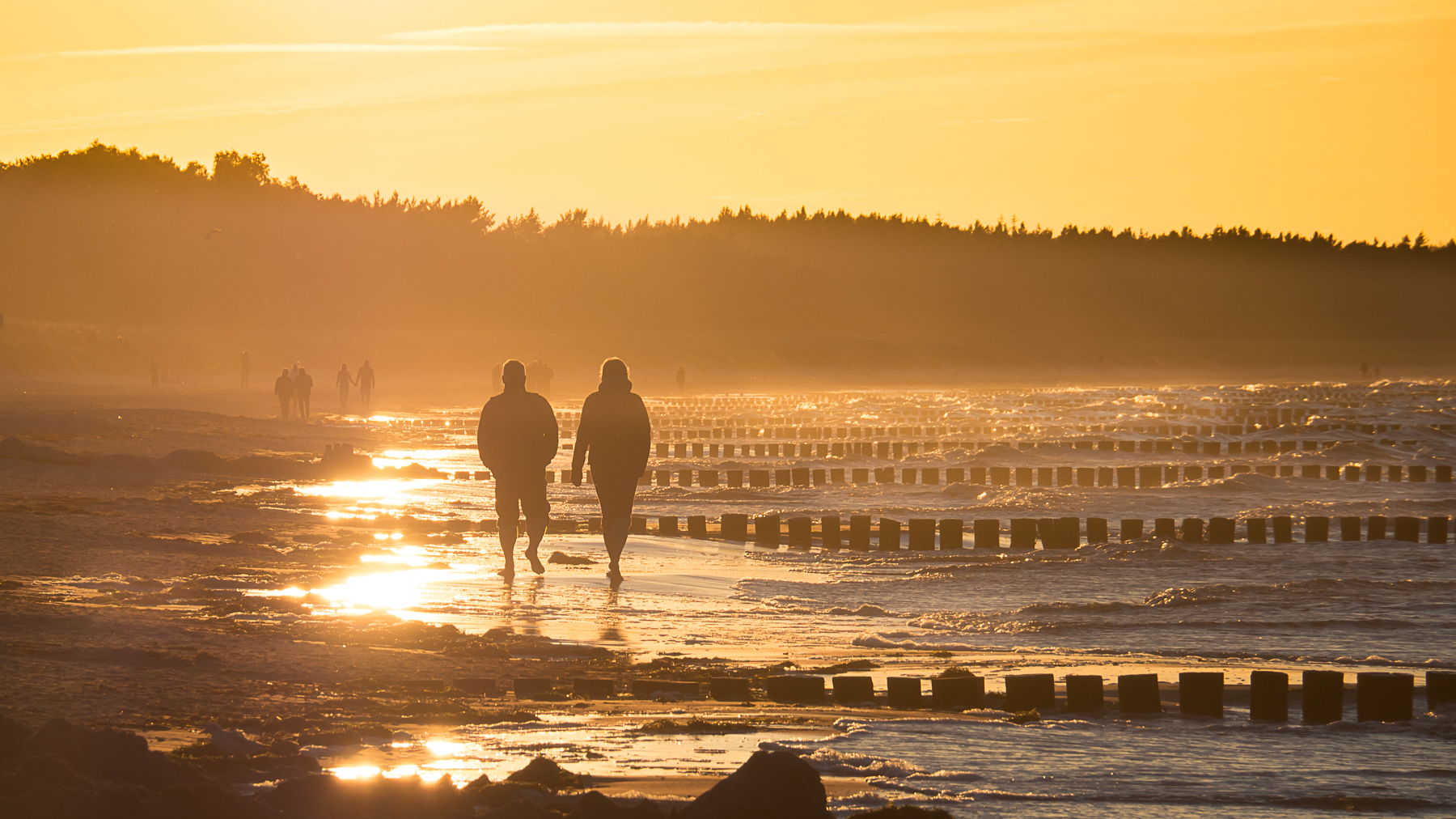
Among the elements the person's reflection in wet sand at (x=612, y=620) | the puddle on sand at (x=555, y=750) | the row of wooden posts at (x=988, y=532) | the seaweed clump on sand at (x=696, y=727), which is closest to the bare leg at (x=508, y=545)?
the person's reflection in wet sand at (x=612, y=620)

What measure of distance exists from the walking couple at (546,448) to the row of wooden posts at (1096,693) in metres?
4.56

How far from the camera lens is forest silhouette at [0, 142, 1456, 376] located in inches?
3120

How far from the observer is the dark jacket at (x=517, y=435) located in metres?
11.3

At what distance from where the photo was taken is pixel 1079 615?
10.0 meters

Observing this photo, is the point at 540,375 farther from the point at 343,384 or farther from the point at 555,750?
the point at 555,750

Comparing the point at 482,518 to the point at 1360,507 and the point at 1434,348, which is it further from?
the point at 1434,348

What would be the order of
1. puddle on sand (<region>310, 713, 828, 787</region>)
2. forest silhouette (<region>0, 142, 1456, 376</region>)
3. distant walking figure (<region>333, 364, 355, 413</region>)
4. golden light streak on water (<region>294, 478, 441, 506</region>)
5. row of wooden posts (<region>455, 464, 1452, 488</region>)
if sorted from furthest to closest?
1. forest silhouette (<region>0, 142, 1456, 376</region>)
2. distant walking figure (<region>333, 364, 355, 413</region>)
3. row of wooden posts (<region>455, 464, 1452, 488</region>)
4. golden light streak on water (<region>294, 478, 441, 506</region>)
5. puddle on sand (<region>310, 713, 828, 787</region>)

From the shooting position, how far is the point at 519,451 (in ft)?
37.1

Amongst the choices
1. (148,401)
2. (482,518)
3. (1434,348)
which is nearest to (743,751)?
(482,518)

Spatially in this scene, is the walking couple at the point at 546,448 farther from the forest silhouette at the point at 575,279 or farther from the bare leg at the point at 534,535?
the forest silhouette at the point at 575,279

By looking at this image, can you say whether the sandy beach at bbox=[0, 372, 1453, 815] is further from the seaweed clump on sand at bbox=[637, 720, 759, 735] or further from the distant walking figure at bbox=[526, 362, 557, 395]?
the distant walking figure at bbox=[526, 362, 557, 395]

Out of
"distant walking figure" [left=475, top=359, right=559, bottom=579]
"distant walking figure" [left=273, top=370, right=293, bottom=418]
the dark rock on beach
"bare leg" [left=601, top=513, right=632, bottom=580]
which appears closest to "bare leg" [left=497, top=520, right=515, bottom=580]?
"distant walking figure" [left=475, top=359, right=559, bottom=579]

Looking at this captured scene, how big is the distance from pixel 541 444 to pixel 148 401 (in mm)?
35051

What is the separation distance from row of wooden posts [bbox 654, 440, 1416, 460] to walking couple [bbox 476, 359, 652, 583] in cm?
1689
